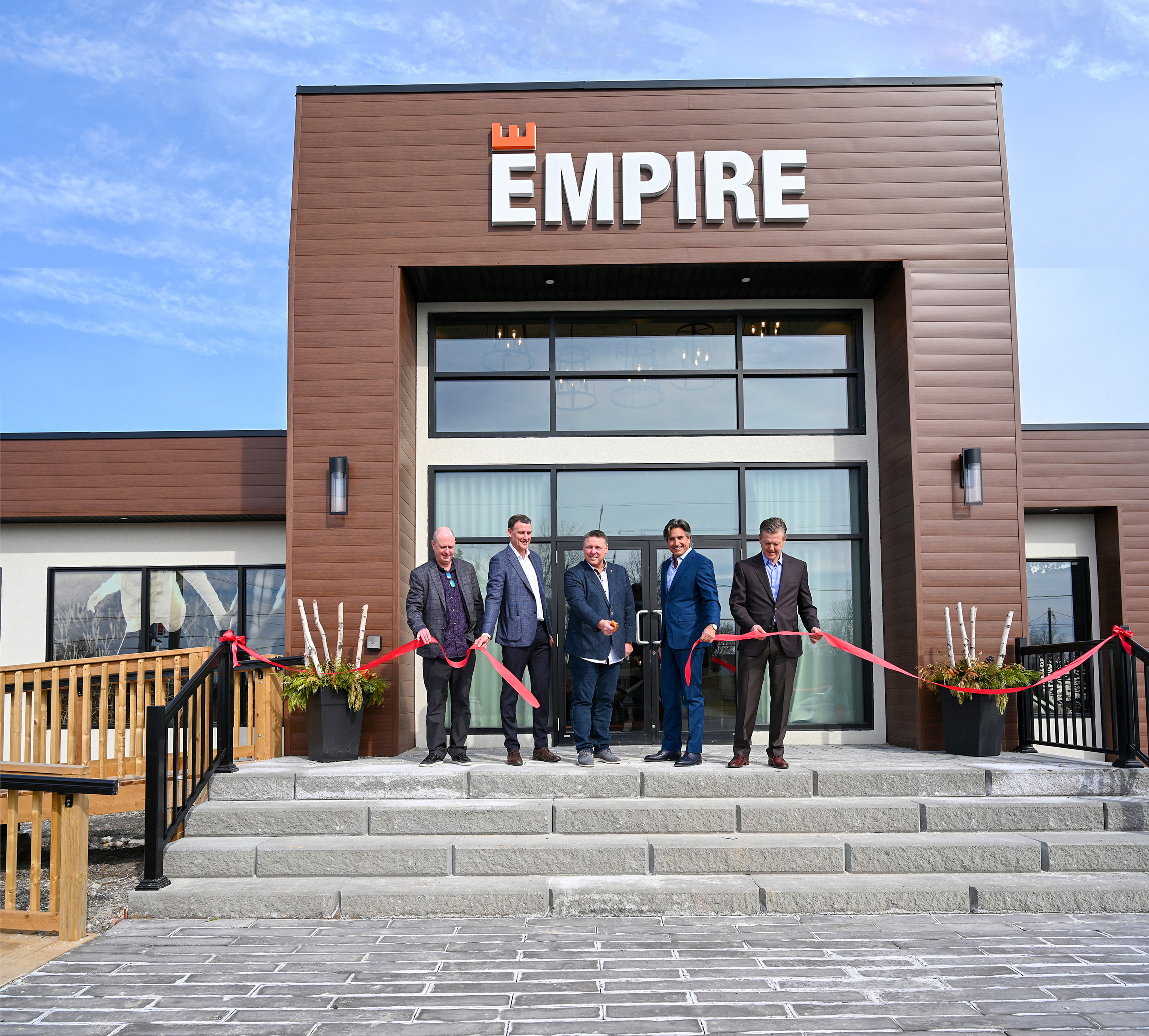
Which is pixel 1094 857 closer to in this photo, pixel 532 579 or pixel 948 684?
pixel 948 684

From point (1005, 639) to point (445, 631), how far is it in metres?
3.92

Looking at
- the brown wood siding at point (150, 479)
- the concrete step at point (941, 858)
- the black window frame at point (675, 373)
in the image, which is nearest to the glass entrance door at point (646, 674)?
the black window frame at point (675, 373)

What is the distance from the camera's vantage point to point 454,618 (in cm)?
646

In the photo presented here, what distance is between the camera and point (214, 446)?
9117mm

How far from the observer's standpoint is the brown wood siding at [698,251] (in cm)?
748

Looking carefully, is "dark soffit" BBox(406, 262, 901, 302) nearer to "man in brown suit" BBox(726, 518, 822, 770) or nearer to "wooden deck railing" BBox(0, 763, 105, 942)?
"man in brown suit" BBox(726, 518, 822, 770)

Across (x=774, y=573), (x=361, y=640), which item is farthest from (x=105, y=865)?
(x=774, y=573)

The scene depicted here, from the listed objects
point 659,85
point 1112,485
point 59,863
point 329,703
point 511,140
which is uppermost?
point 659,85

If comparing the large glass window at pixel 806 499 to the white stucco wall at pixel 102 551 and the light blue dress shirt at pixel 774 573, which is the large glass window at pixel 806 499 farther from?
the white stucco wall at pixel 102 551

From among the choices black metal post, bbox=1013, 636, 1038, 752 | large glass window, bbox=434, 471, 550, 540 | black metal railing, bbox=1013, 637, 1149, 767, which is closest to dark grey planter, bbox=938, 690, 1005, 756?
black metal post, bbox=1013, 636, 1038, 752

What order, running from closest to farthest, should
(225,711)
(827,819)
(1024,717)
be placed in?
1. (827,819)
2. (225,711)
3. (1024,717)

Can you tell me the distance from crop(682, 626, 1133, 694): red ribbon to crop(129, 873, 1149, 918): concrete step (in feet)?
5.71

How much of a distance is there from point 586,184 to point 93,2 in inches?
170

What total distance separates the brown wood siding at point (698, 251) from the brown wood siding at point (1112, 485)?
227 cm
